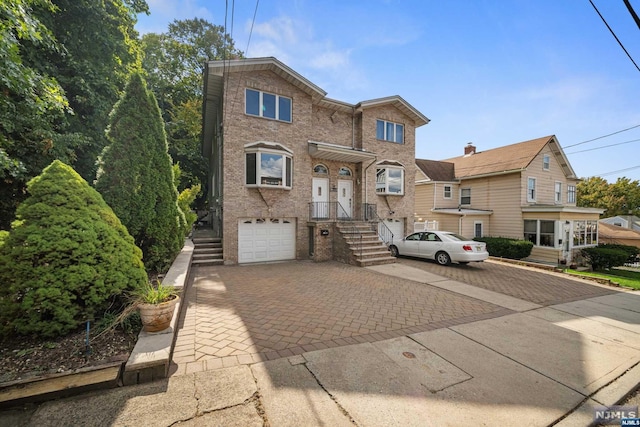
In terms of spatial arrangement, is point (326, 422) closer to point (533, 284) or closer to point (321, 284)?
point (321, 284)

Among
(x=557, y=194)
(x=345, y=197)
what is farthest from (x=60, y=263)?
(x=557, y=194)

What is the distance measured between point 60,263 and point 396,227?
14211 mm

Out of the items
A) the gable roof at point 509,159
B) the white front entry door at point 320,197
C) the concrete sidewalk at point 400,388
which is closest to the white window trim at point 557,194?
the gable roof at point 509,159

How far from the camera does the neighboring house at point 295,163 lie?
10.6 m

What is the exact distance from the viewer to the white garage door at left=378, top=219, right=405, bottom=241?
15.0m

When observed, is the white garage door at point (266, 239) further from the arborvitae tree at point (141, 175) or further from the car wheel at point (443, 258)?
the car wheel at point (443, 258)

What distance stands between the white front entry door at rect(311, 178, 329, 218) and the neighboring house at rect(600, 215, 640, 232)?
1535 inches

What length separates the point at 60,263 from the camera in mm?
3484

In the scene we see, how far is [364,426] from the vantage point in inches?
94.4

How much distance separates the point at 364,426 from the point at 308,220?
9.94m

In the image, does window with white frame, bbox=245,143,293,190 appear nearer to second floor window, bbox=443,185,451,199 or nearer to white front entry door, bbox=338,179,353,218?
white front entry door, bbox=338,179,353,218

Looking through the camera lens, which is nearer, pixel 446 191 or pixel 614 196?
pixel 446 191

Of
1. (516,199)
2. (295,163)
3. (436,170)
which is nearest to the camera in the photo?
(295,163)

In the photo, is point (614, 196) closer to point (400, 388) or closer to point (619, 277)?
point (619, 277)
